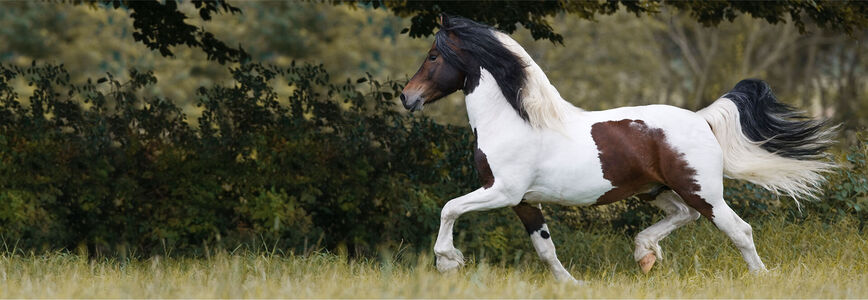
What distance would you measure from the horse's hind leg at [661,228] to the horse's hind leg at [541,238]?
0.55 m

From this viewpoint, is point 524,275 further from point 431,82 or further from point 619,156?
point 431,82

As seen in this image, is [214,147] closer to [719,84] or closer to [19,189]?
[19,189]

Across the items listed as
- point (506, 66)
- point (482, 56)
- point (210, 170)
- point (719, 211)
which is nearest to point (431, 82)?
point (482, 56)

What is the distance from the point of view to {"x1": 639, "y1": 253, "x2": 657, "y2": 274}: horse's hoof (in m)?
5.68

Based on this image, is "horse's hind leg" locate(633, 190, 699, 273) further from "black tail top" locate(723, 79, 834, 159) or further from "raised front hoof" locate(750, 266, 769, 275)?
"black tail top" locate(723, 79, 834, 159)

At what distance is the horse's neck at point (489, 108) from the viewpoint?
5.28 metres

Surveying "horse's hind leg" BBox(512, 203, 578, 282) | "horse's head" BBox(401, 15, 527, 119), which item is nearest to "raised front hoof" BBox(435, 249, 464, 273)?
"horse's hind leg" BBox(512, 203, 578, 282)

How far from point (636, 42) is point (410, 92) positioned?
18.5 m

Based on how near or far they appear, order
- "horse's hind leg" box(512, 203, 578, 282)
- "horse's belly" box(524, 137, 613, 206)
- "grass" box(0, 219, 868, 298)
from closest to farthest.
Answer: "grass" box(0, 219, 868, 298)
"horse's belly" box(524, 137, 613, 206)
"horse's hind leg" box(512, 203, 578, 282)

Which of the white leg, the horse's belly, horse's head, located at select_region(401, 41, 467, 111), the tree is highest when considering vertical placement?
the tree

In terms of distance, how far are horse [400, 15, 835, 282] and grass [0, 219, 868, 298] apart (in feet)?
1.20

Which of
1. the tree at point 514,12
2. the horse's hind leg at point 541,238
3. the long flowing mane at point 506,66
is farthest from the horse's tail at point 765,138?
the tree at point 514,12

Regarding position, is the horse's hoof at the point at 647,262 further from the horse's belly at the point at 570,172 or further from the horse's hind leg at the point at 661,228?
the horse's belly at the point at 570,172

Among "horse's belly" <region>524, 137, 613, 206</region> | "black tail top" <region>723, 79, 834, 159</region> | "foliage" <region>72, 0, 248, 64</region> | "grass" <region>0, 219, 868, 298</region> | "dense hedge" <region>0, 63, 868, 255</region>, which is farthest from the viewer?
"foliage" <region>72, 0, 248, 64</region>
